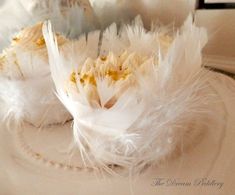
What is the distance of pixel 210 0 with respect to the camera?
0.82 metres

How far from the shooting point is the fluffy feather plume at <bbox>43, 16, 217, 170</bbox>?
45 cm

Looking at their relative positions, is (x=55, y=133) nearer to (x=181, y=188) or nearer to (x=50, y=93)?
(x=50, y=93)

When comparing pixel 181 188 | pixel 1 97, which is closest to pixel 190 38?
pixel 181 188

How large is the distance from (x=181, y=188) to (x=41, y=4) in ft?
1.87

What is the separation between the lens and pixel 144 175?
1.54 ft

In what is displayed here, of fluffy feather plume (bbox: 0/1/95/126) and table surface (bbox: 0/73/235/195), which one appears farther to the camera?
fluffy feather plume (bbox: 0/1/95/126)

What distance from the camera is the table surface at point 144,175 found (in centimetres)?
44

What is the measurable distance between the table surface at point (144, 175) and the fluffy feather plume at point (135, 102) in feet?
0.07

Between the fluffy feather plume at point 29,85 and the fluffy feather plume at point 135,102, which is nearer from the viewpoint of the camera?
the fluffy feather plume at point 135,102

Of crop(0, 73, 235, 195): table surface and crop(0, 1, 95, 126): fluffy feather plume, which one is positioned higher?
crop(0, 1, 95, 126): fluffy feather plume

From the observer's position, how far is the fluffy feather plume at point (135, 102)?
45cm

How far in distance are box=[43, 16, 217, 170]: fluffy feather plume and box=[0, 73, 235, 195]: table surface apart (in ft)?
0.07

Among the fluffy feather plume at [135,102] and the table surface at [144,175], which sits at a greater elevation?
the fluffy feather plume at [135,102]

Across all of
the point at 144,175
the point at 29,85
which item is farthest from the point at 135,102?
the point at 29,85
